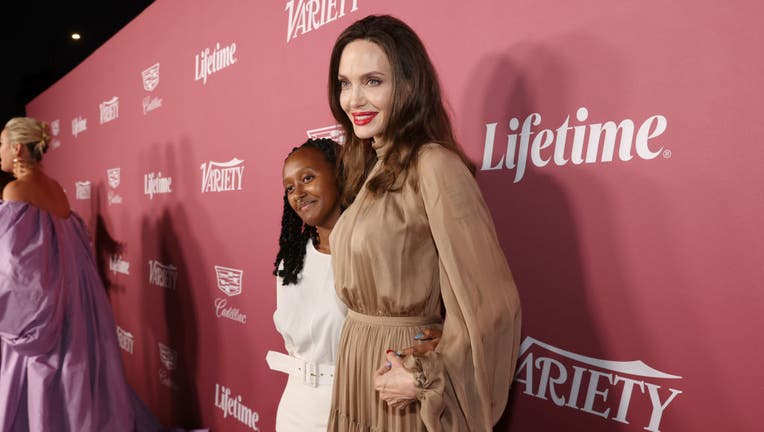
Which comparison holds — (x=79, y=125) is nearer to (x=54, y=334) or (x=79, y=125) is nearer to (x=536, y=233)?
(x=54, y=334)

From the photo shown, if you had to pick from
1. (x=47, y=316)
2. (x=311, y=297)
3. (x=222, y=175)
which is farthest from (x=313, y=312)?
(x=47, y=316)

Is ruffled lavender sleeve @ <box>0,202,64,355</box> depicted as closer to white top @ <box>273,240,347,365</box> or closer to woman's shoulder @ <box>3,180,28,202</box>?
woman's shoulder @ <box>3,180,28,202</box>

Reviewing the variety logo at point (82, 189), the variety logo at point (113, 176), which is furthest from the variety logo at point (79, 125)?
the variety logo at point (113, 176)

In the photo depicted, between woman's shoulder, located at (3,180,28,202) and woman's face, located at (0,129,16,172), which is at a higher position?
woman's face, located at (0,129,16,172)

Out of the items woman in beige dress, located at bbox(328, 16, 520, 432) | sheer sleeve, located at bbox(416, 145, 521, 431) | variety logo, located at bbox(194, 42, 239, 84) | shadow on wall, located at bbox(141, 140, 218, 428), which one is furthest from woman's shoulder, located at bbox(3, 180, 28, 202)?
sheer sleeve, located at bbox(416, 145, 521, 431)

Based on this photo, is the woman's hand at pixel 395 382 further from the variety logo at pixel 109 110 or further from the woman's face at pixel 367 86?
the variety logo at pixel 109 110

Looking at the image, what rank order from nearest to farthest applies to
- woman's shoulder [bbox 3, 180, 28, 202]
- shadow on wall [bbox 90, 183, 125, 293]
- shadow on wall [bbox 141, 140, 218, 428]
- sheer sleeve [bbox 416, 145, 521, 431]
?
sheer sleeve [bbox 416, 145, 521, 431]
woman's shoulder [bbox 3, 180, 28, 202]
shadow on wall [bbox 141, 140, 218, 428]
shadow on wall [bbox 90, 183, 125, 293]

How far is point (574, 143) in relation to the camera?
4.17ft

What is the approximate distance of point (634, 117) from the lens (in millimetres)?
1151

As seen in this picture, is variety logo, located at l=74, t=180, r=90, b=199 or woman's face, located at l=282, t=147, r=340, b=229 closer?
woman's face, located at l=282, t=147, r=340, b=229

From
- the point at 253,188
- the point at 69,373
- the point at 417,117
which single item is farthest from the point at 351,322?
the point at 69,373

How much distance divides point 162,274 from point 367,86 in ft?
9.59

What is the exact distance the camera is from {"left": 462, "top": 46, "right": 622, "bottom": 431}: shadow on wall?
1.28m

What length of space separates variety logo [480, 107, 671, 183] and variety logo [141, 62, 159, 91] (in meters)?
2.84
